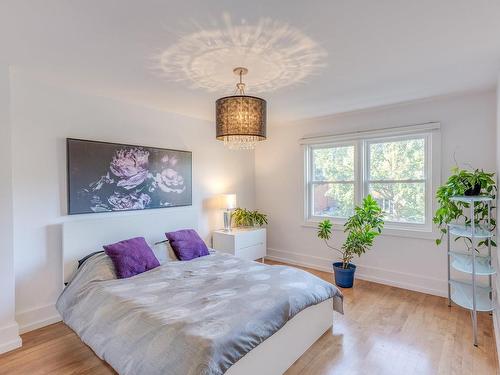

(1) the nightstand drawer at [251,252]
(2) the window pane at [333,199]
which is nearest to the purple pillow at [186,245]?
(1) the nightstand drawer at [251,252]

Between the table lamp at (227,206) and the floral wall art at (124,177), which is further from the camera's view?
the table lamp at (227,206)

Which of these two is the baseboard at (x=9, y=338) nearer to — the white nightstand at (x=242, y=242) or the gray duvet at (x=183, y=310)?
the gray duvet at (x=183, y=310)

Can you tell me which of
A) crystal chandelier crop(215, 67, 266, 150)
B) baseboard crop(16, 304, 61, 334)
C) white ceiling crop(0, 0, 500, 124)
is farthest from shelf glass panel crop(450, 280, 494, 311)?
baseboard crop(16, 304, 61, 334)

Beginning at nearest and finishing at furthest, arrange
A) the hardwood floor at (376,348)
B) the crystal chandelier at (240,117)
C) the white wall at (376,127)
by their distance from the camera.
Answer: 1. the hardwood floor at (376,348)
2. the crystal chandelier at (240,117)
3. the white wall at (376,127)

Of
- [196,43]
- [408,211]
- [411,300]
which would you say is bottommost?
[411,300]

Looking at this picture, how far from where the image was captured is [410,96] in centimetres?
324

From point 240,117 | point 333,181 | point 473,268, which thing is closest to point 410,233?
point 473,268

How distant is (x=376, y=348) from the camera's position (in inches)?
91.3

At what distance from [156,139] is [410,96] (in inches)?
126

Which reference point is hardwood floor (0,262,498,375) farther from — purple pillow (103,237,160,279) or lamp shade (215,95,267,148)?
lamp shade (215,95,267,148)

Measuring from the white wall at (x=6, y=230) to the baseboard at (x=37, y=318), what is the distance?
0.74 ft

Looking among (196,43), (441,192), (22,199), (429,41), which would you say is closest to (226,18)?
(196,43)

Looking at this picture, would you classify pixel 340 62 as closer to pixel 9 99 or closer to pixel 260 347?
pixel 260 347

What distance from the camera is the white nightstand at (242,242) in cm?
402
